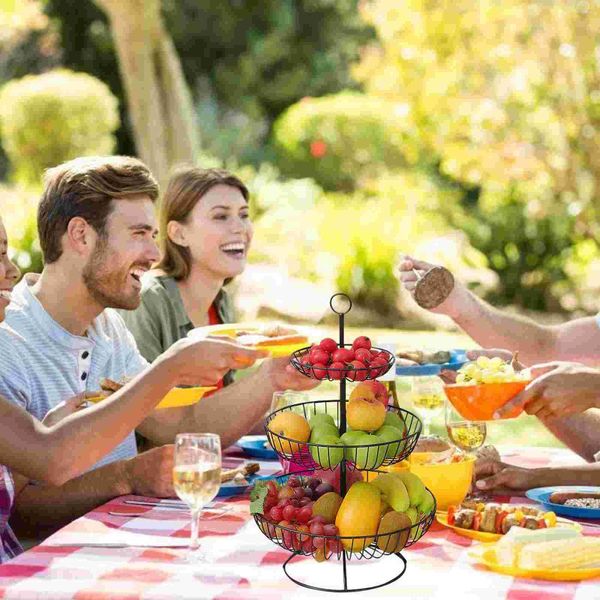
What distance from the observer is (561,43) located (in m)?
11.3

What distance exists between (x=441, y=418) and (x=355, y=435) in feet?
10.1

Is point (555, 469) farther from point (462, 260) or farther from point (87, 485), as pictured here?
point (462, 260)

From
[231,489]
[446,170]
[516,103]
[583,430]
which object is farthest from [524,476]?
[446,170]

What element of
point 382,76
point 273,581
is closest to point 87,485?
point 273,581

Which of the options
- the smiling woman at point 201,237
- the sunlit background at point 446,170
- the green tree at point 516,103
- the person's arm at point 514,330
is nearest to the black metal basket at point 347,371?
the person's arm at point 514,330

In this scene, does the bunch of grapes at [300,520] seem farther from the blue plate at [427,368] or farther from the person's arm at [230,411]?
the blue plate at [427,368]

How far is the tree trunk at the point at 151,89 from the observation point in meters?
10.8

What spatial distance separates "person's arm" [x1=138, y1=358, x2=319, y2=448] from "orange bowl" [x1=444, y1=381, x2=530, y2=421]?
0.76m

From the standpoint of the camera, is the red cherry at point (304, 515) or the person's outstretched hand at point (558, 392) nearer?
the red cherry at point (304, 515)

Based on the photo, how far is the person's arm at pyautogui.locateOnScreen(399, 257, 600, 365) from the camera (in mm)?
4391

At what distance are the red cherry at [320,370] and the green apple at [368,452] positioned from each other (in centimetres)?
16

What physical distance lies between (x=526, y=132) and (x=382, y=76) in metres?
2.85

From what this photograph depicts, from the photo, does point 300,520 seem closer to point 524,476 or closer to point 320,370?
point 320,370

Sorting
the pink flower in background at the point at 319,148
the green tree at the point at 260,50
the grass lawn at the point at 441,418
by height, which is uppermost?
the green tree at the point at 260,50
